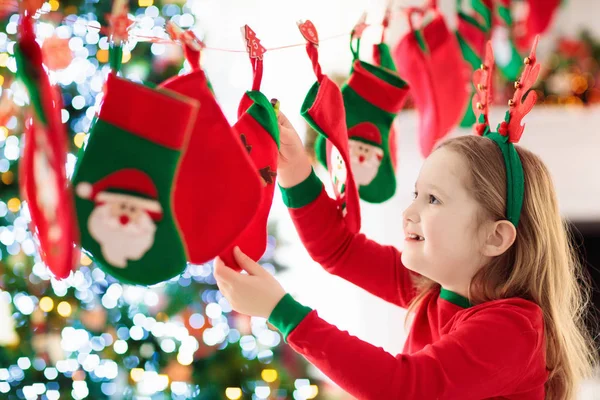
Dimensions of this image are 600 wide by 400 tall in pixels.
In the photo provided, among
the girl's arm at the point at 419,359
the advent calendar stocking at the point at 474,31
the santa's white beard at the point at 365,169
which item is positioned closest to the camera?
the girl's arm at the point at 419,359

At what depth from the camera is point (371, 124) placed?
4.20ft

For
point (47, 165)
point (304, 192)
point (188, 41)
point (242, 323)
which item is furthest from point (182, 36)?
point (242, 323)

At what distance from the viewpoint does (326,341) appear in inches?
35.9

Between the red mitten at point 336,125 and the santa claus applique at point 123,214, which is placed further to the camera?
the red mitten at point 336,125

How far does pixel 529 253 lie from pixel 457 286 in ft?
0.39

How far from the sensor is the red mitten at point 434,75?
1.49 metres

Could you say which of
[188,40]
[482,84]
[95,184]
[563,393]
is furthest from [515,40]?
[95,184]

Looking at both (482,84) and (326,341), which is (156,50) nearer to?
(482,84)

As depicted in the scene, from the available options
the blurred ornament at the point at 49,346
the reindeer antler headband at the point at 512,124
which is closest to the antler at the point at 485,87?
the reindeer antler headband at the point at 512,124

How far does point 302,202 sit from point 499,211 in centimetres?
32

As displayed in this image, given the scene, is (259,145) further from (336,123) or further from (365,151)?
(365,151)

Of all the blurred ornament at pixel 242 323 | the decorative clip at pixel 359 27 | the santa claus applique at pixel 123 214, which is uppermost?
the decorative clip at pixel 359 27

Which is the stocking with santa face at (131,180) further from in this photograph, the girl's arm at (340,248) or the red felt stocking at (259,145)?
the girl's arm at (340,248)

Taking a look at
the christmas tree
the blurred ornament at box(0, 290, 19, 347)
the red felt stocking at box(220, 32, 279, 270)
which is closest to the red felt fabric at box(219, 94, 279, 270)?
the red felt stocking at box(220, 32, 279, 270)
